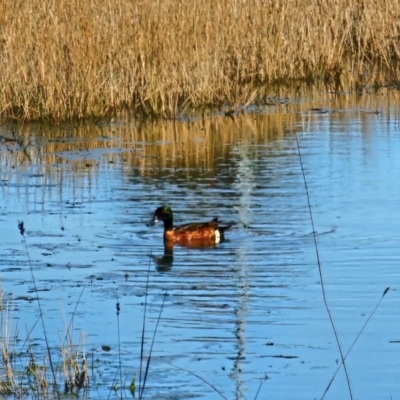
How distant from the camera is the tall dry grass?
12.8 metres

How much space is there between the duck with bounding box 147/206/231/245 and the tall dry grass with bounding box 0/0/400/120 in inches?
182

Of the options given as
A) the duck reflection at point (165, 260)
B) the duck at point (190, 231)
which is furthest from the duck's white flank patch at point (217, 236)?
the duck reflection at point (165, 260)

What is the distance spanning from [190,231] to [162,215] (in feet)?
0.82

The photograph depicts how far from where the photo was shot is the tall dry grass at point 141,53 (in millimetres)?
12812

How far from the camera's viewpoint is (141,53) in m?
13.2

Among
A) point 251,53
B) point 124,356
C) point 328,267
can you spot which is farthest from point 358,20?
point 124,356

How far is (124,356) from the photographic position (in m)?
5.54

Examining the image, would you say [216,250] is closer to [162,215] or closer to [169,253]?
[169,253]

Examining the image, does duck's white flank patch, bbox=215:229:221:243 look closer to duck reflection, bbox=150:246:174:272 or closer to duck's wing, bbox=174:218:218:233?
duck's wing, bbox=174:218:218:233

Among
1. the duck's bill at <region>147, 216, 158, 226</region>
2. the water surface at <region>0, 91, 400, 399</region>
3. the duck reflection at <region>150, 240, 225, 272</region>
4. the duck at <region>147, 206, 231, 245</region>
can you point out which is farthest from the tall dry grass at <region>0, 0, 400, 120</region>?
the duck reflection at <region>150, 240, 225, 272</region>

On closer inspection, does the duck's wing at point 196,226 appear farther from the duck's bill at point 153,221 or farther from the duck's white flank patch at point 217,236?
the duck's bill at point 153,221

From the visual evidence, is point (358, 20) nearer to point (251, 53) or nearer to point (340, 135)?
point (251, 53)

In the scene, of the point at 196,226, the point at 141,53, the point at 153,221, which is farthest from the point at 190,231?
the point at 141,53

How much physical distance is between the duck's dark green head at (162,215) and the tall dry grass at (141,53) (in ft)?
14.7
